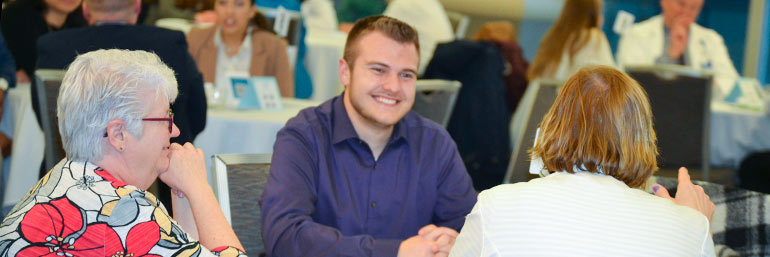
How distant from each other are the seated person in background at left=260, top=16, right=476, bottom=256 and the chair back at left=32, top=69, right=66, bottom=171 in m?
1.06

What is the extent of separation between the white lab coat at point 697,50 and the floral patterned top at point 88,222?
4671mm

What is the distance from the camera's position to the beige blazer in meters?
4.38

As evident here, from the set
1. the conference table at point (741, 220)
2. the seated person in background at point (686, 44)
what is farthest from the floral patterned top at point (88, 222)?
the seated person in background at point (686, 44)

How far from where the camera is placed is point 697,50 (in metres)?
5.45

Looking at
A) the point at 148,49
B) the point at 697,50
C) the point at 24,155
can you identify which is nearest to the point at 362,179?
the point at 148,49

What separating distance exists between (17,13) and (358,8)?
4320 mm

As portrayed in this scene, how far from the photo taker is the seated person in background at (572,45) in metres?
5.02

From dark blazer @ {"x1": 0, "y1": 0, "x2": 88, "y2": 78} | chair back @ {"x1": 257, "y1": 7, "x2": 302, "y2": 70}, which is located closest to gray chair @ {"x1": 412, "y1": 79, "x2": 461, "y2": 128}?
dark blazer @ {"x1": 0, "y1": 0, "x2": 88, "y2": 78}

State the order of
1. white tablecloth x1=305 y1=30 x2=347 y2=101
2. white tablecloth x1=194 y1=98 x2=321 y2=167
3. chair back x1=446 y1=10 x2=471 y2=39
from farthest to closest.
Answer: chair back x1=446 y1=10 x2=471 y2=39 → white tablecloth x1=305 y1=30 x2=347 y2=101 → white tablecloth x1=194 y1=98 x2=321 y2=167

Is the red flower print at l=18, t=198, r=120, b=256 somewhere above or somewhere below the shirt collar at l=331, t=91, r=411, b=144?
above

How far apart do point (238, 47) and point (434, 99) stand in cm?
173

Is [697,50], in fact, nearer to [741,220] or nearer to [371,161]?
[741,220]

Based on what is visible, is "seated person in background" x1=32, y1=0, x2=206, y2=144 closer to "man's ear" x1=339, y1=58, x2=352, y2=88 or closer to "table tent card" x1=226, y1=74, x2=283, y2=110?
"table tent card" x1=226, y1=74, x2=283, y2=110

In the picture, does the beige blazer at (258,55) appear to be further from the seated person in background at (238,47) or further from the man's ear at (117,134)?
the man's ear at (117,134)
